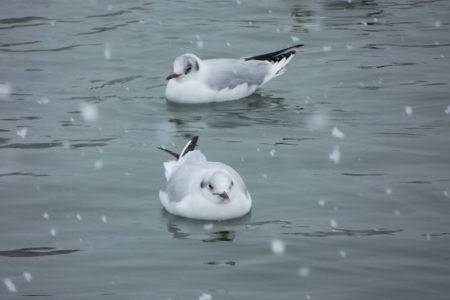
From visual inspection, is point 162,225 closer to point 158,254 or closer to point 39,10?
point 158,254

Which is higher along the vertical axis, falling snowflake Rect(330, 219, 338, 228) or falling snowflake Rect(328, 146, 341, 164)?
falling snowflake Rect(328, 146, 341, 164)

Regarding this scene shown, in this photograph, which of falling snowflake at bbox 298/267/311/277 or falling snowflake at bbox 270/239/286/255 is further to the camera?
falling snowflake at bbox 270/239/286/255

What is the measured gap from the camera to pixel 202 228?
11.9 metres

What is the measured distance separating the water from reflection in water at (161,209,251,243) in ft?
0.08

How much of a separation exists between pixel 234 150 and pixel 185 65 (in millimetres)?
2715

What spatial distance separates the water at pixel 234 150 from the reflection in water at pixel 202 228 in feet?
0.08

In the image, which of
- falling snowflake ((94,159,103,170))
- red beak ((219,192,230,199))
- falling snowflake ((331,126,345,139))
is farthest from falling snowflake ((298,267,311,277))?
falling snowflake ((331,126,345,139))

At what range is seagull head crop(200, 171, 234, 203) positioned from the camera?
1170 cm

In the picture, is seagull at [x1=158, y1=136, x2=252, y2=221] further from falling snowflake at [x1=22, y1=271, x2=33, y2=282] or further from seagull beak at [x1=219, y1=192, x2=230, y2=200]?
falling snowflake at [x1=22, y1=271, x2=33, y2=282]

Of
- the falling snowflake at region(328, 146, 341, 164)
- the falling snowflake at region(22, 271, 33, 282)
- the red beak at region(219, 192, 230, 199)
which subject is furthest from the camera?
the falling snowflake at region(328, 146, 341, 164)

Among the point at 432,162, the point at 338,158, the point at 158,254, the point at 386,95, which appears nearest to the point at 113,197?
the point at 158,254

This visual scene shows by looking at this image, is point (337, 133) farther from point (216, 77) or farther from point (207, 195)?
point (207, 195)

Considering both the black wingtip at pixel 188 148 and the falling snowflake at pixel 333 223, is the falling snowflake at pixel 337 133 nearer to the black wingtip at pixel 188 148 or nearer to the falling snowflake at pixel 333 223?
the black wingtip at pixel 188 148

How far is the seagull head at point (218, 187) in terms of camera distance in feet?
38.4
